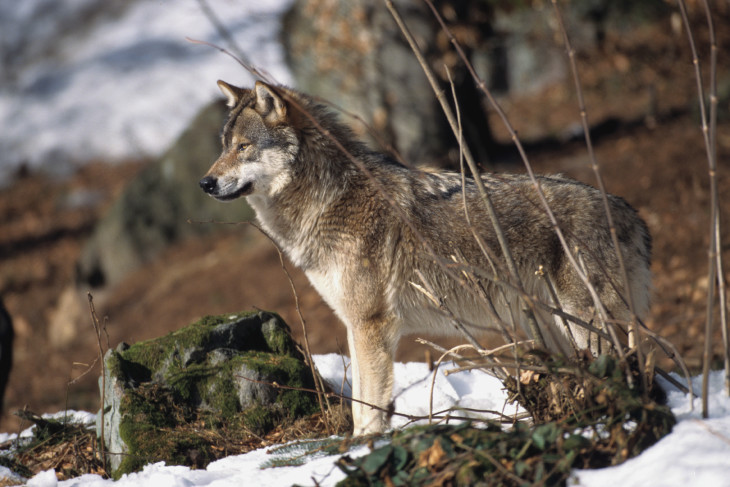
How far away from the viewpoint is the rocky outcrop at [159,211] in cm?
1479

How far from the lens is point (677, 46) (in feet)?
45.2

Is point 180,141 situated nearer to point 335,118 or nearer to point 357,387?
point 335,118

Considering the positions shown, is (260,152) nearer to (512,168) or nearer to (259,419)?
(259,419)

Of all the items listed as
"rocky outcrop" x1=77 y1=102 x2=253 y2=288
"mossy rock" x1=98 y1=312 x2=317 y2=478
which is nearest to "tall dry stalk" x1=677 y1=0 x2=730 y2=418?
"mossy rock" x1=98 y1=312 x2=317 y2=478

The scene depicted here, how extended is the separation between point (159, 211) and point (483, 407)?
39.3 feet

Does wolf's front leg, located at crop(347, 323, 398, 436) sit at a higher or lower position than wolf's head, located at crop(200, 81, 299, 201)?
lower

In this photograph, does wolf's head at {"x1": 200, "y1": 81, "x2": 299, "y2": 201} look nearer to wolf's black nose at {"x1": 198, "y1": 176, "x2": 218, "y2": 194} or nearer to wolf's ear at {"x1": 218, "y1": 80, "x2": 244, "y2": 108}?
wolf's black nose at {"x1": 198, "y1": 176, "x2": 218, "y2": 194}

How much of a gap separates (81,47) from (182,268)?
64.0ft

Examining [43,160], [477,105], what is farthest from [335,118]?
[43,160]

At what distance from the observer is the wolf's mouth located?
15.9 ft

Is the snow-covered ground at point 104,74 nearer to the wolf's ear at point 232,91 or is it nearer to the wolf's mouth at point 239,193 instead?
the wolf's ear at point 232,91

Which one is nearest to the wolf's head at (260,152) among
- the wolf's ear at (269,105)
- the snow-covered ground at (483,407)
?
the wolf's ear at (269,105)

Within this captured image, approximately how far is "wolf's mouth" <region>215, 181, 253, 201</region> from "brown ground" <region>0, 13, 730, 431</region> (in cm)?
314

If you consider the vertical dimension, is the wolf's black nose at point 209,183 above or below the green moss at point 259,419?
above
